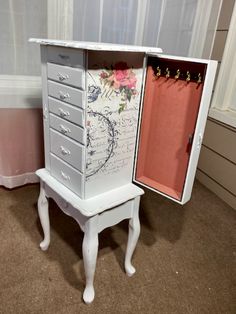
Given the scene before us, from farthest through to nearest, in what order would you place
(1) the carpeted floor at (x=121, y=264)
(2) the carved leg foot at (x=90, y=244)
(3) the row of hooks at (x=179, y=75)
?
(1) the carpeted floor at (x=121, y=264) < (2) the carved leg foot at (x=90, y=244) < (3) the row of hooks at (x=179, y=75)

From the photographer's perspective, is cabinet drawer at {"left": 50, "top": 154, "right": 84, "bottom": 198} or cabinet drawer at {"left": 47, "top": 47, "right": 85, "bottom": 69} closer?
cabinet drawer at {"left": 47, "top": 47, "right": 85, "bottom": 69}

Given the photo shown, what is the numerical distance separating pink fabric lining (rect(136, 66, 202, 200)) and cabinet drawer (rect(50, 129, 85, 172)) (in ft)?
0.89

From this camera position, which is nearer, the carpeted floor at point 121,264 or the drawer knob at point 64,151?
the drawer knob at point 64,151

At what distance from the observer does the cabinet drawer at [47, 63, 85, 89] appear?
0.84 metres

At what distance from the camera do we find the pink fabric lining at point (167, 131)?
0.93 m

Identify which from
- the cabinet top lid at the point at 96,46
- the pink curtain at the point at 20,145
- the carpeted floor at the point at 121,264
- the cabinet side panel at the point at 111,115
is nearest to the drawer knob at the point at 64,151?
the cabinet side panel at the point at 111,115

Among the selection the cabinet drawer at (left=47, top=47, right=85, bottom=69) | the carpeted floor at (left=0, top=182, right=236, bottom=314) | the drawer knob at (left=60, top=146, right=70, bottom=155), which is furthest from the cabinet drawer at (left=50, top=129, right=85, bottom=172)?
the carpeted floor at (left=0, top=182, right=236, bottom=314)

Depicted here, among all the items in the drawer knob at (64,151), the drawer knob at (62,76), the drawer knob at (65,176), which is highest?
the drawer knob at (62,76)

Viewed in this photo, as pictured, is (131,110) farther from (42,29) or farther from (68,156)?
(42,29)

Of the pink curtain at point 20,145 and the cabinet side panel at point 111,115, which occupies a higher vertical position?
the cabinet side panel at point 111,115

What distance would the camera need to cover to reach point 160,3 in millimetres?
1514

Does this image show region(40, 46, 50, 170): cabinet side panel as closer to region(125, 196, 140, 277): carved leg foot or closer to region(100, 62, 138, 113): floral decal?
region(100, 62, 138, 113): floral decal

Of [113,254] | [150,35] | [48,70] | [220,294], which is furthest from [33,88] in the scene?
[220,294]

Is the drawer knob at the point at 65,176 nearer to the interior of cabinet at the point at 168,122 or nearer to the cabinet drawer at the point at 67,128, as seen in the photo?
the cabinet drawer at the point at 67,128
